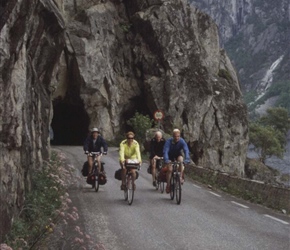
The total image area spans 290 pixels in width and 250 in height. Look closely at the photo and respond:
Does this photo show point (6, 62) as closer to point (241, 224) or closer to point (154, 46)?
point (241, 224)

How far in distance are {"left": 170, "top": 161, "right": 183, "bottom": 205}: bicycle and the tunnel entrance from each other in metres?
26.9

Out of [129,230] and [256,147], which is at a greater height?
[256,147]

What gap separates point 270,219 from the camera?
32.7ft

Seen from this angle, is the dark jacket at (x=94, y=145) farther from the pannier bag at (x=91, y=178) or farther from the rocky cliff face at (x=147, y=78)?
the rocky cliff face at (x=147, y=78)

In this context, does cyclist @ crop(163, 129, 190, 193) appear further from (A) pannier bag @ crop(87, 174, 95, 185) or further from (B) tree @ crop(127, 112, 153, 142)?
(B) tree @ crop(127, 112, 153, 142)

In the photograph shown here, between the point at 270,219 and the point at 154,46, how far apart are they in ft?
105

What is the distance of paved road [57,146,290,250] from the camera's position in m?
7.46

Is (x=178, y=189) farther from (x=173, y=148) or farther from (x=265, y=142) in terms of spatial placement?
(x=265, y=142)

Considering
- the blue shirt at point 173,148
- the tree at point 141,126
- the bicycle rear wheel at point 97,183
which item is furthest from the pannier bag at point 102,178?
the tree at point 141,126

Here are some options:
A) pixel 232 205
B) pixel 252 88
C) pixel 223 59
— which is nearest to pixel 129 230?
pixel 232 205

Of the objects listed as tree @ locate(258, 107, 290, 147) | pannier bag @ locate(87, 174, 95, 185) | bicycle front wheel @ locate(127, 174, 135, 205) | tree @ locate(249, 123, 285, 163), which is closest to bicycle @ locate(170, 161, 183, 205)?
bicycle front wheel @ locate(127, 174, 135, 205)

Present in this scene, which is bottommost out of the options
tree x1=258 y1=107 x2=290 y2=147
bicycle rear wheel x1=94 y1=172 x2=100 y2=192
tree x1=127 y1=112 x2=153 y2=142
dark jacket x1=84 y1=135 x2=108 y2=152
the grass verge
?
the grass verge

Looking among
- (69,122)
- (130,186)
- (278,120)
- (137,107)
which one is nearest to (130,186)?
(130,186)

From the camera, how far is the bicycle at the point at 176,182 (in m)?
11.4
